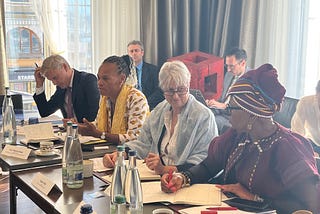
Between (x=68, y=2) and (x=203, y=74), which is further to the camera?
(x=68, y=2)

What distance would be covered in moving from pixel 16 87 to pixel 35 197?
3.41 meters

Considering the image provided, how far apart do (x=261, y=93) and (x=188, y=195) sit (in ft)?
1.53

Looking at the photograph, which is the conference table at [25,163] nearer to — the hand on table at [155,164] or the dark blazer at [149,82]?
the hand on table at [155,164]

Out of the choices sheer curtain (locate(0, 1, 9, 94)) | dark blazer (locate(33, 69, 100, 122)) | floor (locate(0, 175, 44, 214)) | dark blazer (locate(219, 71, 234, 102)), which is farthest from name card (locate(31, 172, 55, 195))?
sheer curtain (locate(0, 1, 9, 94))

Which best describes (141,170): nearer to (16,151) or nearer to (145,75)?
(16,151)

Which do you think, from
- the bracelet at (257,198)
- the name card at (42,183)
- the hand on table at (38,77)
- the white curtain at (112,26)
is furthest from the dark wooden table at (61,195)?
the white curtain at (112,26)

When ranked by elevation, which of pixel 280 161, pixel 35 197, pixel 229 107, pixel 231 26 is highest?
pixel 231 26

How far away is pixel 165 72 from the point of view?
2.25 metres

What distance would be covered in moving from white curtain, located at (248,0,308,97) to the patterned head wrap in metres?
2.74

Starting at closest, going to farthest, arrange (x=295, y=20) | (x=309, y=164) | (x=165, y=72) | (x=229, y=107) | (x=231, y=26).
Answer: (x=309, y=164), (x=229, y=107), (x=165, y=72), (x=295, y=20), (x=231, y=26)

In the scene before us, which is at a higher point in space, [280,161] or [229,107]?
[229,107]

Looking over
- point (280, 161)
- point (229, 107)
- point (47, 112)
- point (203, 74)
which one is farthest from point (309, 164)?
point (203, 74)

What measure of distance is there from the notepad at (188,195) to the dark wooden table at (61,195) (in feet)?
0.20

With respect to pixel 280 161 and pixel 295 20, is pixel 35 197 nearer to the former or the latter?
pixel 280 161
